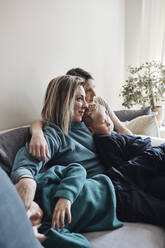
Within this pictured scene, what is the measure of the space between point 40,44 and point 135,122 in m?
0.92

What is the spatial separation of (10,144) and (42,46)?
0.85 meters

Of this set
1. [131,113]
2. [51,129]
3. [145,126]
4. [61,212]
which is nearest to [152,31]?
[131,113]

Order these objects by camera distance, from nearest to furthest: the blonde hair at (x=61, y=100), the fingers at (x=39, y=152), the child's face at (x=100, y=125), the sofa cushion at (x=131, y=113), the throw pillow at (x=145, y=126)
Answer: the fingers at (x=39, y=152) < the blonde hair at (x=61, y=100) < the child's face at (x=100, y=125) < the throw pillow at (x=145, y=126) < the sofa cushion at (x=131, y=113)

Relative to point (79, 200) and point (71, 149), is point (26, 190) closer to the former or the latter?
point (79, 200)

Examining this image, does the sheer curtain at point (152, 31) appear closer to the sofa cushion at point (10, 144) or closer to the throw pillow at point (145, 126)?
the throw pillow at point (145, 126)

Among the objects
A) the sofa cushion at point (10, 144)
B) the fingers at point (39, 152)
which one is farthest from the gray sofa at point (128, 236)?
the fingers at point (39, 152)

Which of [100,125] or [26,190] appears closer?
[26,190]

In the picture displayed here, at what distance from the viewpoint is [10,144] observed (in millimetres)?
1109

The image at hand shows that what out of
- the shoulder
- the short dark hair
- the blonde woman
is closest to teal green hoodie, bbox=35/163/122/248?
the blonde woman

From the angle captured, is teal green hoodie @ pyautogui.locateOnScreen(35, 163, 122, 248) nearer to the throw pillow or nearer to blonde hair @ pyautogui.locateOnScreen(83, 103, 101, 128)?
blonde hair @ pyautogui.locateOnScreen(83, 103, 101, 128)

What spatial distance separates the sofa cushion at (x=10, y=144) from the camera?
103 centimetres

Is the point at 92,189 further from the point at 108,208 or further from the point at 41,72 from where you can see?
the point at 41,72

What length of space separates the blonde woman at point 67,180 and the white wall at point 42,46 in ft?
0.97

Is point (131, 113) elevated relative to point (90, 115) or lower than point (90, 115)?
lower
